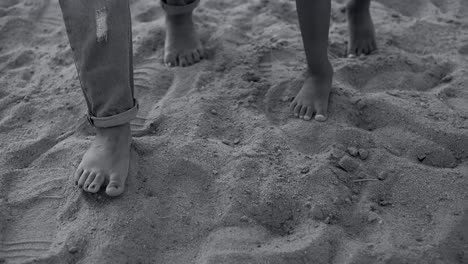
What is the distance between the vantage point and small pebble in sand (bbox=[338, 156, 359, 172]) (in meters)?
1.92

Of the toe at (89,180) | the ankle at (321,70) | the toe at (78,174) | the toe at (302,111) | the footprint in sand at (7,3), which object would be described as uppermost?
the ankle at (321,70)

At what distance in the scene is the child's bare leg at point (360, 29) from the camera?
2.62 metres

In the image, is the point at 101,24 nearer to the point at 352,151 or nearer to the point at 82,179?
the point at 82,179

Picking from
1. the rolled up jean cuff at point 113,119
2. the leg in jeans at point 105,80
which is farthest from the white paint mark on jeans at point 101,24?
the rolled up jean cuff at point 113,119

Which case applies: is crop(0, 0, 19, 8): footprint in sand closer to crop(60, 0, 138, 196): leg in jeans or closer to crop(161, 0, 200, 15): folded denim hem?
crop(161, 0, 200, 15): folded denim hem

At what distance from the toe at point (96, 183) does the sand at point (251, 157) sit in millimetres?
47

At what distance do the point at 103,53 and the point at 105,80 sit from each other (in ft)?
0.31

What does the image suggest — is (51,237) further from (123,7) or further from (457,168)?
(457,168)

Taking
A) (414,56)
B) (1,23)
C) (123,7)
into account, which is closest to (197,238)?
(123,7)

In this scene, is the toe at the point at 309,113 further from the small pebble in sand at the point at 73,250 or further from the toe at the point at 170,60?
the small pebble in sand at the point at 73,250

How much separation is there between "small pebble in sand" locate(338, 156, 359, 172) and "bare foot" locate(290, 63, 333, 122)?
0.27 m

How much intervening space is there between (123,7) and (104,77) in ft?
0.80

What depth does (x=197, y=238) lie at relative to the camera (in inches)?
66.4

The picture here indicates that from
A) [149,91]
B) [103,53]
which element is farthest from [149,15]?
[103,53]
